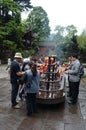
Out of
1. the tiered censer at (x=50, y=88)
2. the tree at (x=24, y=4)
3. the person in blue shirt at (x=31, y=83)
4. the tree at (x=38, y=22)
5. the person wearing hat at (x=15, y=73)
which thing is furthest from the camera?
the tree at (x=38, y=22)

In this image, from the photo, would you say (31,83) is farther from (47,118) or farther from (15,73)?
(47,118)

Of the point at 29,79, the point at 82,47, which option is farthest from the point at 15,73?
the point at 82,47

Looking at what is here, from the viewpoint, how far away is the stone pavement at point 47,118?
729 centimetres

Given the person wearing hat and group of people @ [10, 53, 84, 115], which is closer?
group of people @ [10, 53, 84, 115]

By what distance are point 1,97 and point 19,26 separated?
30.5 m

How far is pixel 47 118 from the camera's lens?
8.23 meters

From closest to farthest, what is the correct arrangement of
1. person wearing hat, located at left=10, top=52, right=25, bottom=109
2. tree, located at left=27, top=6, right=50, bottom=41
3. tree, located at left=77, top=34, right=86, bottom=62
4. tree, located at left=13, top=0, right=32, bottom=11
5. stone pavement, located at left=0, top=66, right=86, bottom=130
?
1. stone pavement, located at left=0, top=66, right=86, bottom=130
2. person wearing hat, located at left=10, top=52, right=25, bottom=109
3. tree, located at left=77, top=34, right=86, bottom=62
4. tree, located at left=13, top=0, right=32, bottom=11
5. tree, located at left=27, top=6, right=50, bottom=41

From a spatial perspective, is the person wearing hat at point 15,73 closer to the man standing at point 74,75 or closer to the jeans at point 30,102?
the jeans at point 30,102

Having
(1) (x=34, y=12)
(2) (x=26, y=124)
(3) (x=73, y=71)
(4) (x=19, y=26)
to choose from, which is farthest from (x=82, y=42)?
(2) (x=26, y=124)

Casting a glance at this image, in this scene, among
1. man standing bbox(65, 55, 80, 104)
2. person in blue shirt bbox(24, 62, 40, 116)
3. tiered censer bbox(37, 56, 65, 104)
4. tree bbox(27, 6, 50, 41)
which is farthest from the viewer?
tree bbox(27, 6, 50, 41)

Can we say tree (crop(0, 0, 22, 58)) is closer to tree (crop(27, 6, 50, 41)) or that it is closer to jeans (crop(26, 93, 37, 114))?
tree (crop(27, 6, 50, 41))

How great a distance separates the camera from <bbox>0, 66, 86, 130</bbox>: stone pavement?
23.9ft

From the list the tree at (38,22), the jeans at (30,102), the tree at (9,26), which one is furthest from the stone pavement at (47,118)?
the tree at (38,22)

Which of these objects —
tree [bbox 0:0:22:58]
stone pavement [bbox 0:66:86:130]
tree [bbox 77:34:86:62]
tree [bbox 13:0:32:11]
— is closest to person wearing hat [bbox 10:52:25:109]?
stone pavement [bbox 0:66:86:130]
